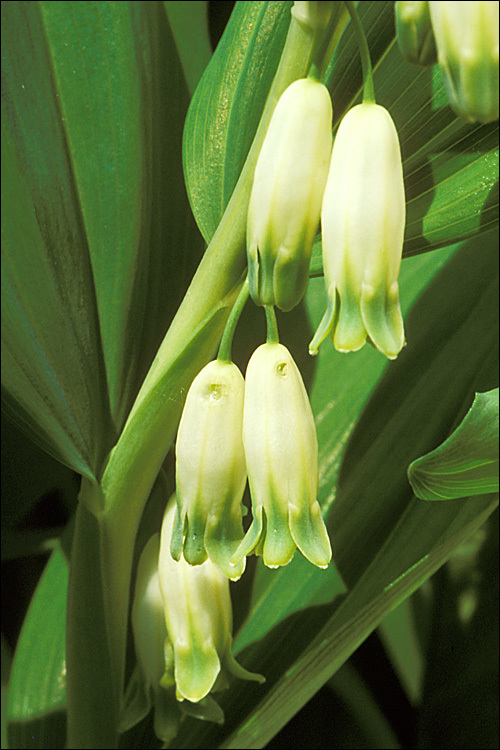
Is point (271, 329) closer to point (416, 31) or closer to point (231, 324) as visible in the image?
point (231, 324)

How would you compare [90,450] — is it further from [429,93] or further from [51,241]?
[429,93]

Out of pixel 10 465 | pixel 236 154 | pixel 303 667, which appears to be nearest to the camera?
pixel 236 154

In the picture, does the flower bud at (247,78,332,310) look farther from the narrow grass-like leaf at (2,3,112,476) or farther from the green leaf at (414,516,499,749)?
the green leaf at (414,516,499,749)

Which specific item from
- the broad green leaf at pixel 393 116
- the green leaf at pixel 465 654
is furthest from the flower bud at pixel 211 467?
the green leaf at pixel 465 654

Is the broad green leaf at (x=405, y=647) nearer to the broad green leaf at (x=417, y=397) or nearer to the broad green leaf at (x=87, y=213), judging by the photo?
the broad green leaf at (x=417, y=397)

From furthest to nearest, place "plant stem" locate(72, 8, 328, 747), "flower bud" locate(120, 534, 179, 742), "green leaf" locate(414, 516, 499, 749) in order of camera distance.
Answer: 1. "green leaf" locate(414, 516, 499, 749)
2. "flower bud" locate(120, 534, 179, 742)
3. "plant stem" locate(72, 8, 328, 747)

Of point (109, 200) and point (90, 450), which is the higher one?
point (109, 200)

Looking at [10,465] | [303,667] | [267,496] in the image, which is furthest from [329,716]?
[267,496]

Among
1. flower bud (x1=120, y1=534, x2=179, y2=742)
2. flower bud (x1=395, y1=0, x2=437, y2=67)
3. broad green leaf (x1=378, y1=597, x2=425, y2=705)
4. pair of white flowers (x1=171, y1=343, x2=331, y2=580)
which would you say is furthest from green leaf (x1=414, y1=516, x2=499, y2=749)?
flower bud (x1=395, y1=0, x2=437, y2=67)

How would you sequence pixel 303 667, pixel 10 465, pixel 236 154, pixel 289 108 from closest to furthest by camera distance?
pixel 289 108 → pixel 236 154 → pixel 303 667 → pixel 10 465
